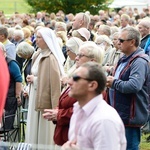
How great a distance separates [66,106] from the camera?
6762 millimetres

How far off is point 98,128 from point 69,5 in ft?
101

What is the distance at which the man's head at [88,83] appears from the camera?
15.9 feet

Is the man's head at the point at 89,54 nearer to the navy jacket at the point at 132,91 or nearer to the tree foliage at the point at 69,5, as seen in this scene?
the navy jacket at the point at 132,91

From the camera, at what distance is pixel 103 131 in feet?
15.1

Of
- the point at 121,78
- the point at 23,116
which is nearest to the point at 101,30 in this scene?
the point at 23,116

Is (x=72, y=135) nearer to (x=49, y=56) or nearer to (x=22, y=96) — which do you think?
(x=49, y=56)

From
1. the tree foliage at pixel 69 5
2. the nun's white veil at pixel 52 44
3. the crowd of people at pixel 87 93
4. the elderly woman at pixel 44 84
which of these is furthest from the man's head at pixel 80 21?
the tree foliage at pixel 69 5

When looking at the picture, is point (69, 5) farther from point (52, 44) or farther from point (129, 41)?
point (129, 41)

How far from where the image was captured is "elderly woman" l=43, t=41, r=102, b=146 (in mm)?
6621

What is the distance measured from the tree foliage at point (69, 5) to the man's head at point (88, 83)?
96.6ft

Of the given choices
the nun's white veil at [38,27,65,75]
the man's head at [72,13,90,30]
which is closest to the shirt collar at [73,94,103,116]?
the nun's white veil at [38,27,65,75]

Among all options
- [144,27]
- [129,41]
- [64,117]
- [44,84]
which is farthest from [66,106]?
[144,27]

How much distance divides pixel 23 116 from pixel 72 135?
17.9ft

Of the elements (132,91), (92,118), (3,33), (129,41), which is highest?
(129,41)
